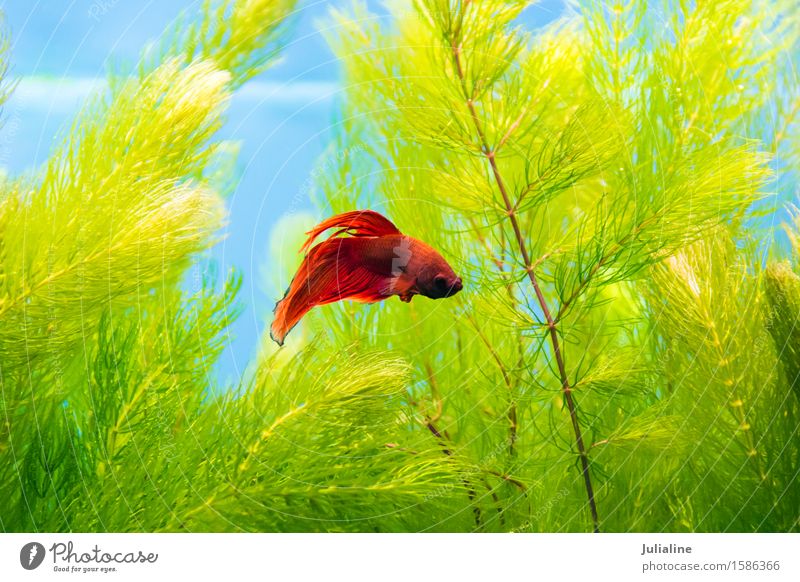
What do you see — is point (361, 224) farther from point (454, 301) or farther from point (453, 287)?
point (454, 301)

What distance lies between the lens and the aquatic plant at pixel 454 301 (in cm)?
131

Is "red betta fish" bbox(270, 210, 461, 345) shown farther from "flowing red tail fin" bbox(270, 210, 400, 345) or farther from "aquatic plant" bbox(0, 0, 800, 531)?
"aquatic plant" bbox(0, 0, 800, 531)

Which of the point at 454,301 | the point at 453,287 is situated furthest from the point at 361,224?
the point at 454,301

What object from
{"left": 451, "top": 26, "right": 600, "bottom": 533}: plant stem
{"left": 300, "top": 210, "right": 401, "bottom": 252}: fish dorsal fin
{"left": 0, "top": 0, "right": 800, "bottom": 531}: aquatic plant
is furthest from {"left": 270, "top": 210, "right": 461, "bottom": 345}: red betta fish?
{"left": 451, "top": 26, "right": 600, "bottom": 533}: plant stem

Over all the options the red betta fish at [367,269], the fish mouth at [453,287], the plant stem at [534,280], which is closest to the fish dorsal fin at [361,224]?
the red betta fish at [367,269]

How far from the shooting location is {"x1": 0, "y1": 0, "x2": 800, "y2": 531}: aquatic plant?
1.31 meters

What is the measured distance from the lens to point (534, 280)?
55.0 inches

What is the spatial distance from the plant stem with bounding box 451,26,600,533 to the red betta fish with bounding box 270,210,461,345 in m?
0.26

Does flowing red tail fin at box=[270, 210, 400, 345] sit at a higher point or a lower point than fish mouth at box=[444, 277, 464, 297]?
higher

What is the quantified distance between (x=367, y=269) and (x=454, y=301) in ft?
1.08

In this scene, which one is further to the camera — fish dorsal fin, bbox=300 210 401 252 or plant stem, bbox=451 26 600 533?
plant stem, bbox=451 26 600 533

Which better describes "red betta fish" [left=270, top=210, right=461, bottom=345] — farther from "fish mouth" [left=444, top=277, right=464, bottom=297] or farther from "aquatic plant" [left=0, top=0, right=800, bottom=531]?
"aquatic plant" [left=0, top=0, right=800, bottom=531]

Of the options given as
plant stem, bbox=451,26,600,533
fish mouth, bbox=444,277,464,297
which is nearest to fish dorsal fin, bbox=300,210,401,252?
fish mouth, bbox=444,277,464,297

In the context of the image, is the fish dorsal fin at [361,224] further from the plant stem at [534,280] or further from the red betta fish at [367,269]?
the plant stem at [534,280]
